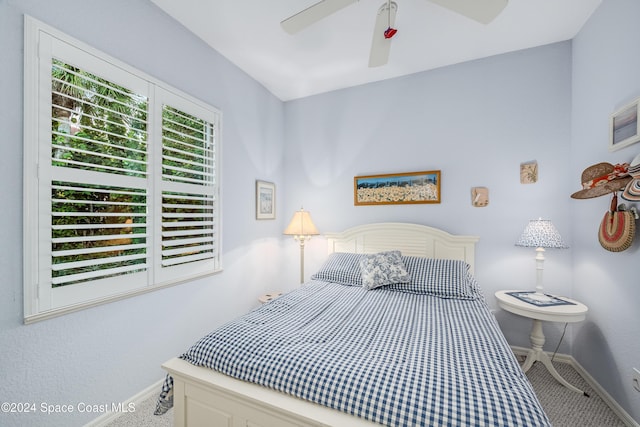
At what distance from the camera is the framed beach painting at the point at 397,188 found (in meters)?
2.75

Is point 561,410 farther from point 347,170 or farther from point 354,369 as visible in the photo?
point 347,170

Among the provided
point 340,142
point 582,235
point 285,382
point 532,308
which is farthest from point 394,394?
point 340,142

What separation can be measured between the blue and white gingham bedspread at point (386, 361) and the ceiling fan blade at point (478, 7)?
168 centimetres

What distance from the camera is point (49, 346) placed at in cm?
143

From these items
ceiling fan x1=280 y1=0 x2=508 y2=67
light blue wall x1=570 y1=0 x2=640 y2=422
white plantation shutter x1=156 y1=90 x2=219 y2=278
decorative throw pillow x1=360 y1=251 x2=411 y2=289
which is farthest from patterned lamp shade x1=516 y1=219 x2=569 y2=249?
white plantation shutter x1=156 y1=90 x2=219 y2=278

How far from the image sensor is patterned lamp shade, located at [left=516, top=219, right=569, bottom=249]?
2.07 metres

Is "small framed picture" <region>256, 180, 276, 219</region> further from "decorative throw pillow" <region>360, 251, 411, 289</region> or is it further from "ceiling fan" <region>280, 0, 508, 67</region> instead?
"ceiling fan" <region>280, 0, 508, 67</region>

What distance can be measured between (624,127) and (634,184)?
1.41 feet

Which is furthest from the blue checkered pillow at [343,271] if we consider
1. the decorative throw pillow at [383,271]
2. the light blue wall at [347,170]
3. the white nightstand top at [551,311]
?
the white nightstand top at [551,311]

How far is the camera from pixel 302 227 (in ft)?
9.83

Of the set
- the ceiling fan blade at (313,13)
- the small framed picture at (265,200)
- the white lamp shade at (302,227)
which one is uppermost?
the ceiling fan blade at (313,13)

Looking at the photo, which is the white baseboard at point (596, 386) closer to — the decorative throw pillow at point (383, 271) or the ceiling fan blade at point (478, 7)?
the decorative throw pillow at point (383, 271)

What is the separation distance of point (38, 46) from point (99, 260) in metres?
1.16

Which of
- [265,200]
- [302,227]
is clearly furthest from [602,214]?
[265,200]
